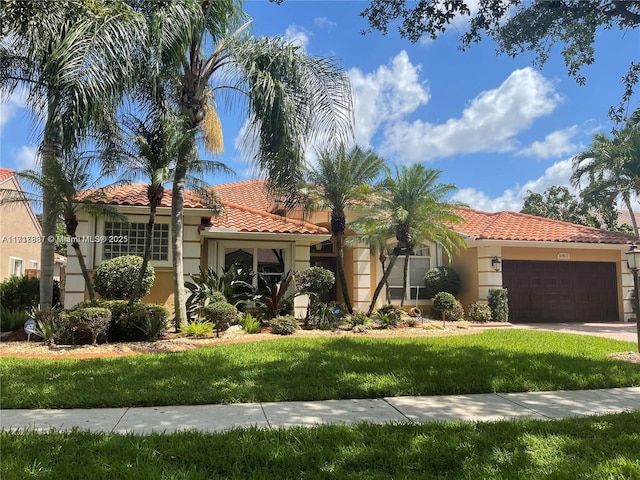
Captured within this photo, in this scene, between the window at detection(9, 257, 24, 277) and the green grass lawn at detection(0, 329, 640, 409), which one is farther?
the window at detection(9, 257, 24, 277)

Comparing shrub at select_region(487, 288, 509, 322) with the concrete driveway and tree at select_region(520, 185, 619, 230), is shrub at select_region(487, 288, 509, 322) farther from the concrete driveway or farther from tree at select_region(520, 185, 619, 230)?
tree at select_region(520, 185, 619, 230)

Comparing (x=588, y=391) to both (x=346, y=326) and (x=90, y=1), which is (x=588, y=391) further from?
(x=90, y=1)

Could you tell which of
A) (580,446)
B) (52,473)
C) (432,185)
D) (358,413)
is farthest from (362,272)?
(52,473)

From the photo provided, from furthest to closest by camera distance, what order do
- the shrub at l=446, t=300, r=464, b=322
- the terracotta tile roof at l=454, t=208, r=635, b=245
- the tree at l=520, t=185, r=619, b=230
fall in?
the tree at l=520, t=185, r=619, b=230 → the terracotta tile roof at l=454, t=208, r=635, b=245 → the shrub at l=446, t=300, r=464, b=322

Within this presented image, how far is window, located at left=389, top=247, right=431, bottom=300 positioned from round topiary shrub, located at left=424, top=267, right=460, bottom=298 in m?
0.45

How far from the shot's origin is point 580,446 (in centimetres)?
432

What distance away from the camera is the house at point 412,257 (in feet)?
45.2

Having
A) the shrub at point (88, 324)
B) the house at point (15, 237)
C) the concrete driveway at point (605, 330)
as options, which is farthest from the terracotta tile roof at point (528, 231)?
the house at point (15, 237)

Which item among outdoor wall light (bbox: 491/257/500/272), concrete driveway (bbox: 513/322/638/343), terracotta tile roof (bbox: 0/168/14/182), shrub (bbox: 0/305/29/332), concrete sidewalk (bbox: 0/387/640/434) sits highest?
terracotta tile roof (bbox: 0/168/14/182)

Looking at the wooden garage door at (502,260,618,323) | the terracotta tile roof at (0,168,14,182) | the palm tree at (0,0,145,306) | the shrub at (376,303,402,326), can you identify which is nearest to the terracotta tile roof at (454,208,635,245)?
the wooden garage door at (502,260,618,323)

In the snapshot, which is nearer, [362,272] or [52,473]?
[52,473]

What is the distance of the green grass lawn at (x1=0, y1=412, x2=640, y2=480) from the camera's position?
3.64m

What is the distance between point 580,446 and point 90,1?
8.61 meters

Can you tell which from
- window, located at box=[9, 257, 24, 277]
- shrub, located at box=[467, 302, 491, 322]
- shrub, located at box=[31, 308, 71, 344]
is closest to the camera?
shrub, located at box=[31, 308, 71, 344]
